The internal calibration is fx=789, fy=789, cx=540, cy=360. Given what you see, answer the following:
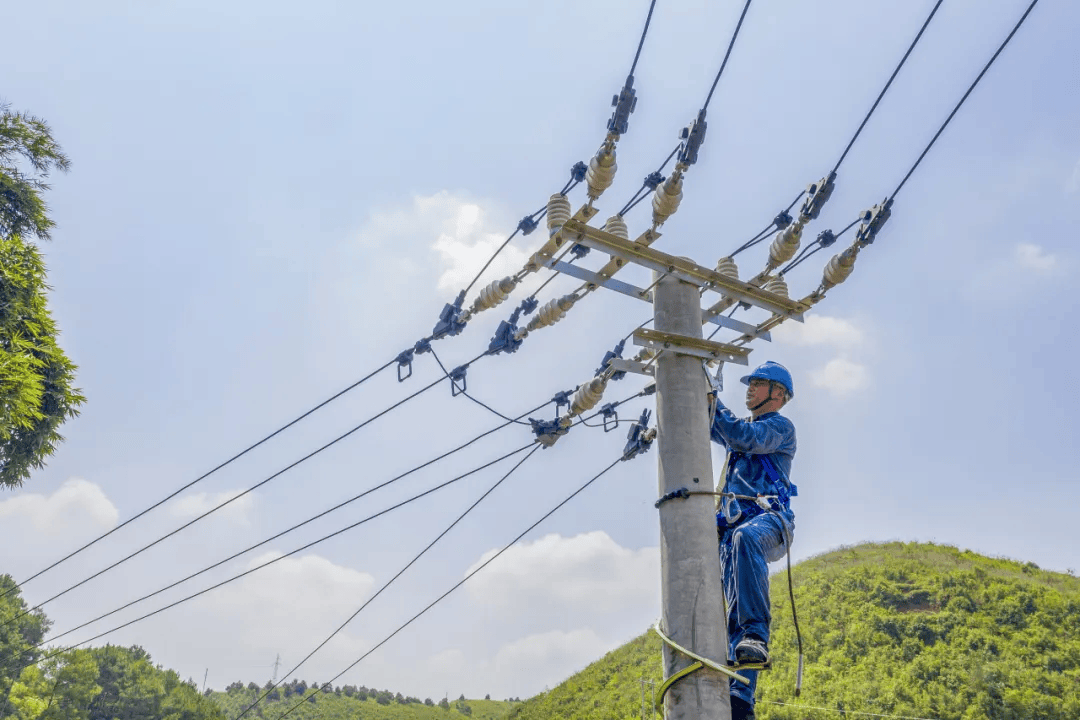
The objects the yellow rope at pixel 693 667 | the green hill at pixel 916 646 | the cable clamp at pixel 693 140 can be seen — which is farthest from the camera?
the green hill at pixel 916 646

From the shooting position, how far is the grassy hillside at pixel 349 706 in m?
87.0

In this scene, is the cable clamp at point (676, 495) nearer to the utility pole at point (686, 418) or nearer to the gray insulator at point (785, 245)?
the utility pole at point (686, 418)

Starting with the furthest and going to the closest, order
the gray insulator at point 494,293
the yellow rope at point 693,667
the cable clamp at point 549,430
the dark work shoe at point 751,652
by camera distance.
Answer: the cable clamp at point 549,430 < the gray insulator at point 494,293 < the dark work shoe at point 751,652 < the yellow rope at point 693,667

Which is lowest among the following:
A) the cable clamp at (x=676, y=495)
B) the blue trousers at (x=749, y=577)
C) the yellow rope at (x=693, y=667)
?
the yellow rope at (x=693, y=667)

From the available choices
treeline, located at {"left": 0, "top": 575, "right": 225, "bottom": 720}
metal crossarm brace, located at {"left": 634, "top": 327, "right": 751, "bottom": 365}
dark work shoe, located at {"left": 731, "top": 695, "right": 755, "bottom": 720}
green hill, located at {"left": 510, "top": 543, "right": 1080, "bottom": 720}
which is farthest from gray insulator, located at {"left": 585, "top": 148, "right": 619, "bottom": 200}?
treeline, located at {"left": 0, "top": 575, "right": 225, "bottom": 720}

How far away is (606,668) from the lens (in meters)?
42.5

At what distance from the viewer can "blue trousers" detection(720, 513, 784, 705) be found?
4578 millimetres

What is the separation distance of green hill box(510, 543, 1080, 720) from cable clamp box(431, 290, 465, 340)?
16.9 m

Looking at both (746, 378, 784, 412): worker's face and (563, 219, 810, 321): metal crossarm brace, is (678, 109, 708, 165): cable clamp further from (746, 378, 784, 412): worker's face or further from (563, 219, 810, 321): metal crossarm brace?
(746, 378, 784, 412): worker's face

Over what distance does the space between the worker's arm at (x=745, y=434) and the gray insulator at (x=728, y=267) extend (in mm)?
1246

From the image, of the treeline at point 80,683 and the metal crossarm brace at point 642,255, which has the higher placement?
the treeline at point 80,683

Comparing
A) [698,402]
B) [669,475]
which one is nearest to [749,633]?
[669,475]

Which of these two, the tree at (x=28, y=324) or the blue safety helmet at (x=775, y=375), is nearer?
the blue safety helmet at (x=775, y=375)

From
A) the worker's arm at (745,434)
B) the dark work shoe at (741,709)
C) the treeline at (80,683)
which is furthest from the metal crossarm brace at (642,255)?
the treeline at (80,683)
